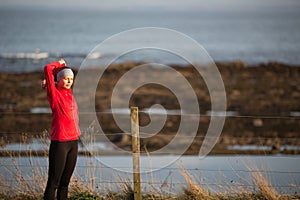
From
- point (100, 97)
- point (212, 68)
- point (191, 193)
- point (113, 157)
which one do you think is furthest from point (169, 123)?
point (212, 68)

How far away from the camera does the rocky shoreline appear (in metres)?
16.0

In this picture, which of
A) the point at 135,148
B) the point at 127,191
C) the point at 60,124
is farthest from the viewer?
the point at 127,191

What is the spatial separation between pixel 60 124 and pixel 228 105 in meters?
15.4

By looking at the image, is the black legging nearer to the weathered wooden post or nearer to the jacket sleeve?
the jacket sleeve

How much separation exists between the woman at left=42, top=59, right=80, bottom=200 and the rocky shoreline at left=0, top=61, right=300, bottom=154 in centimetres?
357

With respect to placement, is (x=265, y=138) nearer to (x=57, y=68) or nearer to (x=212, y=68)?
(x=57, y=68)

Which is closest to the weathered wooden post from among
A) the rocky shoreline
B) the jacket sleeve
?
the jacket sleeve

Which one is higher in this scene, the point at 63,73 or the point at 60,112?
the point at 63,73

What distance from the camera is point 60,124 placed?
6.75 meters

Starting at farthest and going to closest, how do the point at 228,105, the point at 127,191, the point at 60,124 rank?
1. the point at 228,105
2. the point at 127,191
3. the point at 60,124

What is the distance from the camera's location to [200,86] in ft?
85.3

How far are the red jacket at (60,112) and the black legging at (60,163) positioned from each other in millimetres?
83

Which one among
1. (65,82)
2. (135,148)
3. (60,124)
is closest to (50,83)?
(65,82)

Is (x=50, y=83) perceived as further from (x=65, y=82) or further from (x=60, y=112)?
(x=60, y=112)
